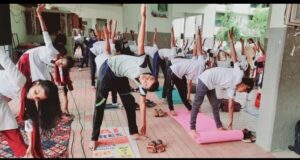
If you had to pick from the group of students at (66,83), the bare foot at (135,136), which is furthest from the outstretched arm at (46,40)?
the bare foot at (135,136)

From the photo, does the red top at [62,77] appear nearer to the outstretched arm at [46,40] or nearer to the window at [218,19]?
the outstretched arm at [46,40]

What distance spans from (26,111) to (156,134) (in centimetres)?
160

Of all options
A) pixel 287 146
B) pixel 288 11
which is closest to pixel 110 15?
pixel 288 11

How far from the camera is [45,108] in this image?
2.21 meters

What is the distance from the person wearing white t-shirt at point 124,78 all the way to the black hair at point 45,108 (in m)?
0.50

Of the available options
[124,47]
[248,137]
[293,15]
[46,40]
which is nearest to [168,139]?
[248,137]

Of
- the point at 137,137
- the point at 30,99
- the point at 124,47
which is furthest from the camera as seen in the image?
the point at 124,47

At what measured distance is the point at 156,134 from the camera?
319 cm

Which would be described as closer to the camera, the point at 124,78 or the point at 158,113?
the point at 124,78

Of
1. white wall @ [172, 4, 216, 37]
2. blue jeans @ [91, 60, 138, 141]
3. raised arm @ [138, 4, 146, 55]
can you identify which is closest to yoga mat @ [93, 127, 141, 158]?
blue jeans @ [91, 60, 138, 141]

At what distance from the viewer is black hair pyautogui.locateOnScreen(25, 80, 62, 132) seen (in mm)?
2137

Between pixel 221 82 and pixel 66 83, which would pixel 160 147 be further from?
pixel 66 83

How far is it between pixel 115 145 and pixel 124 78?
2.49 ft

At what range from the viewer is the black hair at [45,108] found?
7.01ft
